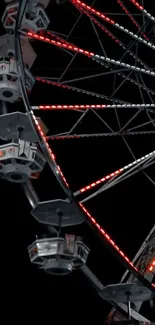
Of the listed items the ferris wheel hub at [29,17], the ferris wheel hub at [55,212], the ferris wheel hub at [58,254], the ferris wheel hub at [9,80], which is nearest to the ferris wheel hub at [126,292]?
the ferris wheel hub at [58,254]

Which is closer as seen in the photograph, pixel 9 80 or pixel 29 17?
pixel 29 17

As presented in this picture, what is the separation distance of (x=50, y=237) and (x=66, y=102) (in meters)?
5.60

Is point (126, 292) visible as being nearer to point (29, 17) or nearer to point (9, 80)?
point (9, 80)

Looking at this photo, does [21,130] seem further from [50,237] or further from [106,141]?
[106,141]

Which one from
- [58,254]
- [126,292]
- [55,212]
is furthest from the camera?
[126,292]

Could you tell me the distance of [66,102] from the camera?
15148 mm

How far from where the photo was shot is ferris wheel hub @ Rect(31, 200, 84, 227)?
33.4 ft

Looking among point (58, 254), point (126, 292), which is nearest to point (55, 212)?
point (58, 254)

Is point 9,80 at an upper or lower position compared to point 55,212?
upper

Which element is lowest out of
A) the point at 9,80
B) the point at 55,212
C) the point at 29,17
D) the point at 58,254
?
the point at 58,254

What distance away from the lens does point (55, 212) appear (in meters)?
10.4

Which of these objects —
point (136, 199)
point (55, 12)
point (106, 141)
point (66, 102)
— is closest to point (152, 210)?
point (136, 199)

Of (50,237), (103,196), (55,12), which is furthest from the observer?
(103,196)

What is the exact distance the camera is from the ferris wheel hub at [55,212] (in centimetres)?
1018
